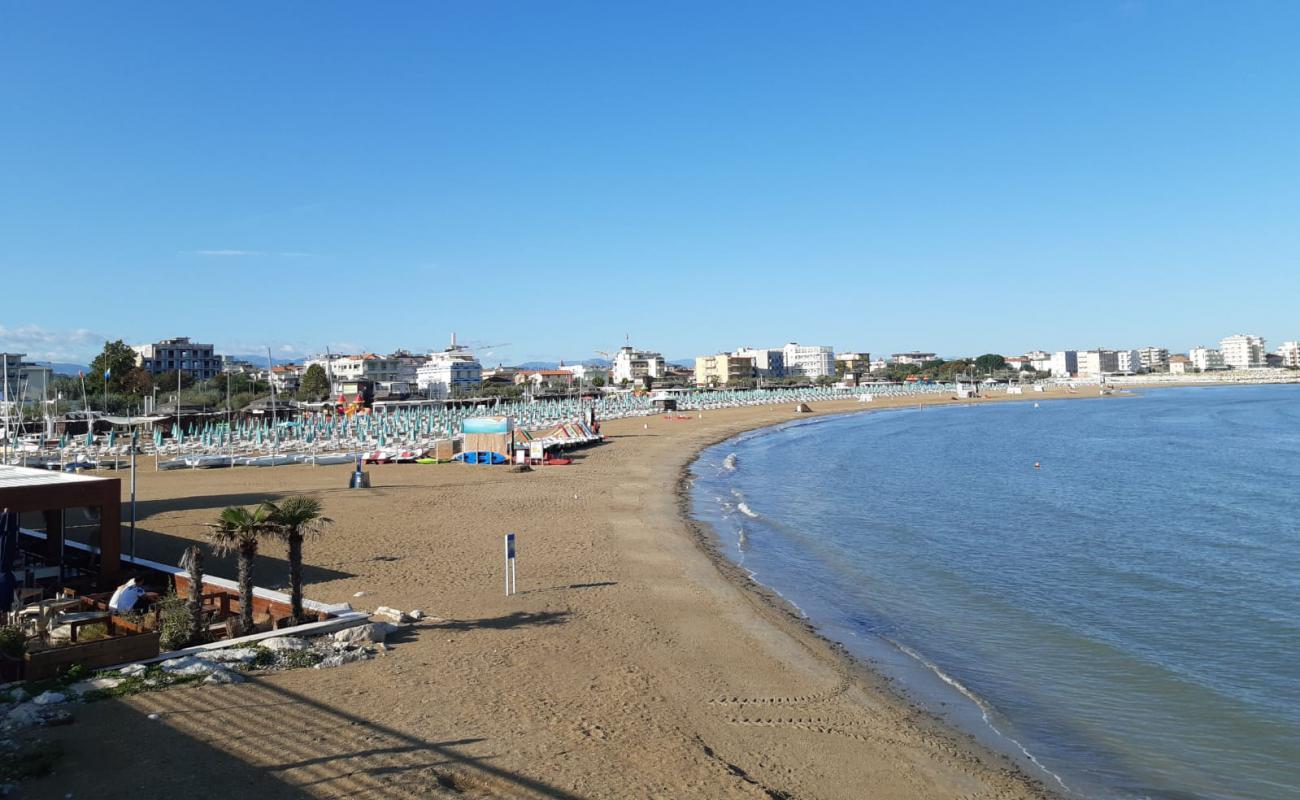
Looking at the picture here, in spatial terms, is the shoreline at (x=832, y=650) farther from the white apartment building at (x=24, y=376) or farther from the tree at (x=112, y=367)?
the tree at (x=112, y=367)

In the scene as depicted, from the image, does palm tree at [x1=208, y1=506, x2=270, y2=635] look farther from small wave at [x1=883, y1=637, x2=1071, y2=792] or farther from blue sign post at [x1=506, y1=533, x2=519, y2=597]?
small wave at [x1=883, y1=637, x2=1071, y2=792]

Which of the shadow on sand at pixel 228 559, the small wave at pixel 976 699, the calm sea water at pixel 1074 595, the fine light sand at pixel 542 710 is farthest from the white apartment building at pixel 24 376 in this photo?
the small wave at pixel 976 699

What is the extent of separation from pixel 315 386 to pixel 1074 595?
110 m

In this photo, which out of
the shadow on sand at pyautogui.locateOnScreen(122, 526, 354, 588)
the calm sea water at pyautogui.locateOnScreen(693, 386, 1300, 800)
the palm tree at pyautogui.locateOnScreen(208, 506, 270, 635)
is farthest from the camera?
the shadow on sand at pyautogui.locateOnScreen(122, 526, 354, 588)

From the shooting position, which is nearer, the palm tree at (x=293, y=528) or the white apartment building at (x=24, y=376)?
the palm tree at (x=293, y=528)

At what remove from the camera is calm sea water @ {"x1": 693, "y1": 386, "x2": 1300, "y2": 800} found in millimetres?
9719

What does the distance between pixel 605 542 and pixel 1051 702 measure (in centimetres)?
1081

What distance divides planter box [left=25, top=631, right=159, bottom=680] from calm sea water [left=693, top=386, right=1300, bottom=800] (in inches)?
379

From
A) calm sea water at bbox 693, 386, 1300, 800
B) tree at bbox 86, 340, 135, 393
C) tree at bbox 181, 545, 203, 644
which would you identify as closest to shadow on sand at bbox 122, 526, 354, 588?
tree at bbox 181, 545, 203, 644

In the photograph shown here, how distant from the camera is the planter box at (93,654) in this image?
340 inches

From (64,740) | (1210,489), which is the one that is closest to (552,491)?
(64,740)

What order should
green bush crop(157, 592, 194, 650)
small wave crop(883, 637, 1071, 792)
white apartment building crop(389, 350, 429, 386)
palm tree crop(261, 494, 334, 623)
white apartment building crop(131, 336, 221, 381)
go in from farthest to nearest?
white apartment building crop(389, 350, 429, 386), white apartment building crop(131, 336, 221, 381), palm tree crop(261, 494, 334, 623), green bush crop(157, 592, 194, 650), small wave crop(883, 637, 1071, 792)

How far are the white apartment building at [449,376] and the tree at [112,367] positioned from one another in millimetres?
47620

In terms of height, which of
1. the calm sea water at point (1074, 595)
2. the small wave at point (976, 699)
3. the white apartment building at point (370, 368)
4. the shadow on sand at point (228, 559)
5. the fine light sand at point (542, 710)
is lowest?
the calm sea water at point (1074, 595)
